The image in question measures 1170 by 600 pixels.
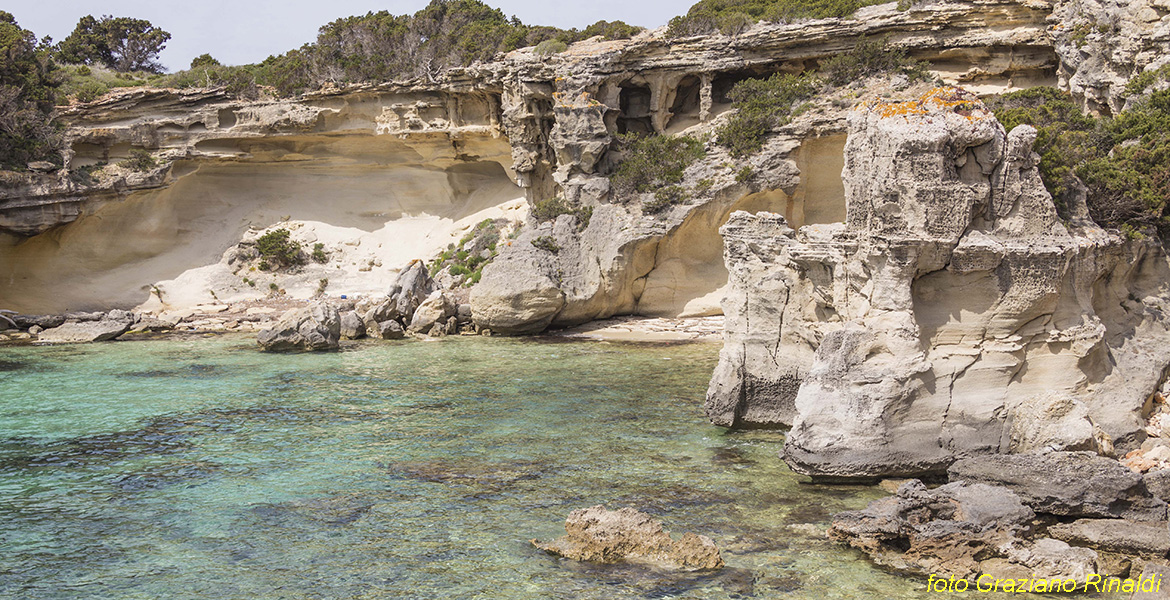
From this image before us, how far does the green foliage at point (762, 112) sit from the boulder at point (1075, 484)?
18142mm

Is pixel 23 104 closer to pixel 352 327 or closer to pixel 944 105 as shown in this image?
pixel 352 327

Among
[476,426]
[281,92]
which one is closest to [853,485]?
[476,426]

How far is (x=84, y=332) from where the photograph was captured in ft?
90.2

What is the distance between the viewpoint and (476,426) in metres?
15.5

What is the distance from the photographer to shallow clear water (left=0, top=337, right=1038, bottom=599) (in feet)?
29.6

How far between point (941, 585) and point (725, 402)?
6.42 meters

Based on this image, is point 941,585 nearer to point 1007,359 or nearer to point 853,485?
point 853,485

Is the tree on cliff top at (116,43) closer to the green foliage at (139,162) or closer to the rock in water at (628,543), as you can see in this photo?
the green foliage at (139,162)

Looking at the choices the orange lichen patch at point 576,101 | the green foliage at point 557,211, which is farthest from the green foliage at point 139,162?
the orange lichen patch at point 576,101

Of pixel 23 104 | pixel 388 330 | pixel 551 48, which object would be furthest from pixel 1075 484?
pixel 23 104

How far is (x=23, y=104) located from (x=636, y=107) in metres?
22.2

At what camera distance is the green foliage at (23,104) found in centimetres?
3042

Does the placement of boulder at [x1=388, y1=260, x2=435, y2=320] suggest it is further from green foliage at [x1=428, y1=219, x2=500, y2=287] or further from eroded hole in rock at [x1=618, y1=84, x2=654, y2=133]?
eroded hole in rock at [x1=618, y1=84, x2=654, y2=133]

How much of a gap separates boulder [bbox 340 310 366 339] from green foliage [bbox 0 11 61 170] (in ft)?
45.0
